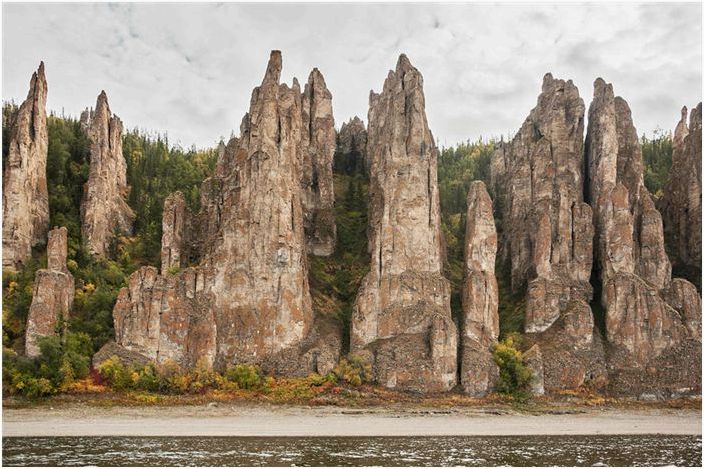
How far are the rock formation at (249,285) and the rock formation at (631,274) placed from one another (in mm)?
39400

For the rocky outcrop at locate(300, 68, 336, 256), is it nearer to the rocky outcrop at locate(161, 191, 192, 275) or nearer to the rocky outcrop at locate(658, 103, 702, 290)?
the rocky outcrop at locate(161, 191, 192, 275)

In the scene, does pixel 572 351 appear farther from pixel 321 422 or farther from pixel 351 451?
pixel 351 451

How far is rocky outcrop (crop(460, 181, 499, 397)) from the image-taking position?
91375 mm

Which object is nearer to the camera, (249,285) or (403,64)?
(249,285)

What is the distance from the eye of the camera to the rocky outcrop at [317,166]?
11719 cm

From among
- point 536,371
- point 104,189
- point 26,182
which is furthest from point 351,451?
point 104,189

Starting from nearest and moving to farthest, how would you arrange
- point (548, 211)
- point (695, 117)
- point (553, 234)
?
point (553, 234)
point (548, 211)
point (695, 117)

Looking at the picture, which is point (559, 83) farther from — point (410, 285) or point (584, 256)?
point (410, 285)

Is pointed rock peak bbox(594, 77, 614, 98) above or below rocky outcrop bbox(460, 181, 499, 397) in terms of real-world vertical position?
above

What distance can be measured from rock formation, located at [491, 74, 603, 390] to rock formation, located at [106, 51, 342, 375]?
2975cm

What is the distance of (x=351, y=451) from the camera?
54.3 metres

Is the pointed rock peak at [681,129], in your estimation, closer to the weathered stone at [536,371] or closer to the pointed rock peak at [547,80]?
the pointed rock peak at [547,80]

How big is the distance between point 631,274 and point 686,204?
25.2 m

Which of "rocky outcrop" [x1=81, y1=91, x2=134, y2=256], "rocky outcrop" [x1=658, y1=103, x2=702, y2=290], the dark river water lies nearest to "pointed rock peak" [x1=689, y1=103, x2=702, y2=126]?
"rocky outcrop" [x1=658, y1=103, x2=702, y2=290]
